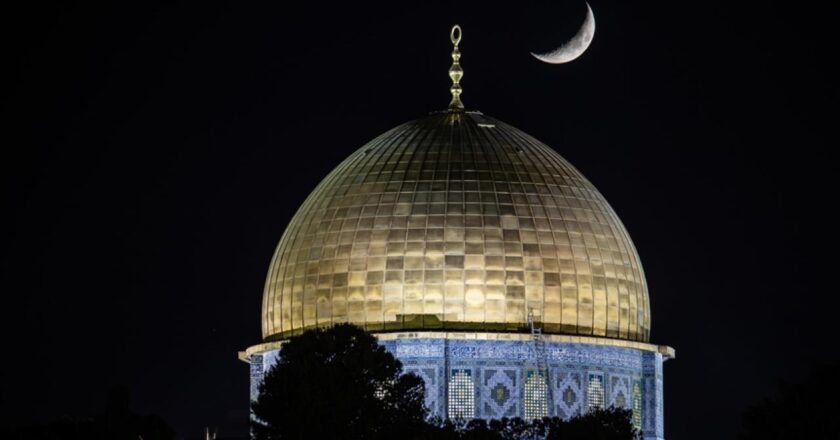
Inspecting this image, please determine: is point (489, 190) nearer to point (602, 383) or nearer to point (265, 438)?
point (602, 383)

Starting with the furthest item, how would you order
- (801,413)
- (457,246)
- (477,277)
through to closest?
(457,246) < (477,277) < (801,413)

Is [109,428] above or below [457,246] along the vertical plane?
below

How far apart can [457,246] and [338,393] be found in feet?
26.8

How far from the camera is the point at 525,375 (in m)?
75.4

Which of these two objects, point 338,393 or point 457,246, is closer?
point 338,393

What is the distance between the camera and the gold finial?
8019 centimetres

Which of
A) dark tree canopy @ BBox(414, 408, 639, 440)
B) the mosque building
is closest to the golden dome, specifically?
the mosque building

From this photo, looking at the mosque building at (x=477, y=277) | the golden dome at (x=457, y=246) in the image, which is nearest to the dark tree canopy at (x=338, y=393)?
the mosque building at (x=477, y=277)

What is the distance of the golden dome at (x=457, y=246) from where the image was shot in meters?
75.6

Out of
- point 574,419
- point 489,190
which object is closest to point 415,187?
point 489,190

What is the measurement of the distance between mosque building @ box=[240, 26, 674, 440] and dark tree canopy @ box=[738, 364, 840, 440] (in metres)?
8.58

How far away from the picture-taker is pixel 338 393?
68.7 m

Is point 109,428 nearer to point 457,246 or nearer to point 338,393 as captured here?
point 338,393

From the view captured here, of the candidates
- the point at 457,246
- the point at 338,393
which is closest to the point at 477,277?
the point at 457,246
